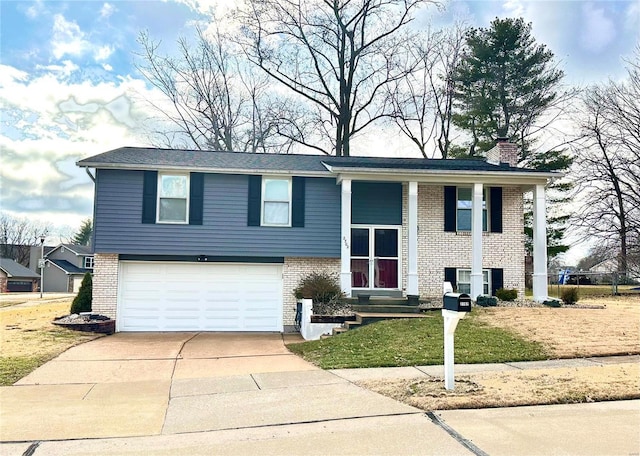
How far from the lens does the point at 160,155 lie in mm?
16328

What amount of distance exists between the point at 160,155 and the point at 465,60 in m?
20.4

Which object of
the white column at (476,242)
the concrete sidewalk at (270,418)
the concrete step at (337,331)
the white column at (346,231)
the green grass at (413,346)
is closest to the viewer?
the concrete sidewalk at (270,418)

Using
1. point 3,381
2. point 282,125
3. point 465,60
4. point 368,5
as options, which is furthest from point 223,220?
point 465,60

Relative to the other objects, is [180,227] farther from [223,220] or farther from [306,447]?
[306,447]

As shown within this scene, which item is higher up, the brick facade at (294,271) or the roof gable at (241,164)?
the roof gable at (241,164)

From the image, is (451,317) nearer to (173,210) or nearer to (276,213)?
(276,213)

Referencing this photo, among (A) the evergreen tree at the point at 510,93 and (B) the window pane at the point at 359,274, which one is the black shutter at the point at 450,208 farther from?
(A) the evergreen tree at the point at 510,93

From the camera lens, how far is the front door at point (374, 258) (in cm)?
1575

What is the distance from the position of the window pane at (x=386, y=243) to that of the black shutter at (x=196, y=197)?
17.6 feet

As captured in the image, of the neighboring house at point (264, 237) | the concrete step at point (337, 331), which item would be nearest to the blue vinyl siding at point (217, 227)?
the neighboring house at point (264, 237)

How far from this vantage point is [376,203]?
52.8 ft

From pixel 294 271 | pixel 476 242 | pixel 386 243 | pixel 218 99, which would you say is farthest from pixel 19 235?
pixel 476 242

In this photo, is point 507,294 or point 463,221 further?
point 463,221

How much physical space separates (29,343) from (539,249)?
13.7 meters
